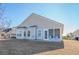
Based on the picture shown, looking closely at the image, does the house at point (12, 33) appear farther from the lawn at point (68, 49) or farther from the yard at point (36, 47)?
the lawn at point (68, 49)

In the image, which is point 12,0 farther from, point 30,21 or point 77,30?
point 77,30

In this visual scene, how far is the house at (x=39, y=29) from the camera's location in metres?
7.33

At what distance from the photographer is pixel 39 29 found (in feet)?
24.2

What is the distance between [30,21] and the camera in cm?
736

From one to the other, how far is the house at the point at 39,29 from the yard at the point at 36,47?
79 mm

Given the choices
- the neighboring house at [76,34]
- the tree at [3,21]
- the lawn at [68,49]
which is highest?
the tree at [3,21]

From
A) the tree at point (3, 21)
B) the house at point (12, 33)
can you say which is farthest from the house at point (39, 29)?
the tree at point (3, 21)

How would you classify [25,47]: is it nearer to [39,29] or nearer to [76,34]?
[39,29]

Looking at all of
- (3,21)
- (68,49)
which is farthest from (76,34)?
(3,21)

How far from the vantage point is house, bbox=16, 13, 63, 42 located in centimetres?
733

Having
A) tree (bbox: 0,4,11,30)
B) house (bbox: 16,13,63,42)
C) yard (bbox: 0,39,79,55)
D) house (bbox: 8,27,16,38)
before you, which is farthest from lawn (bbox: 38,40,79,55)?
tree (bbox: 0,4,11,30)

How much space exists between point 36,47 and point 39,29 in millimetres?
274

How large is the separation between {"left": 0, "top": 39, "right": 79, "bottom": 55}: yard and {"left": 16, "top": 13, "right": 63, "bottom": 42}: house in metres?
0.08

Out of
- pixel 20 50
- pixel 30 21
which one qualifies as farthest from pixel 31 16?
pixel 20 50
